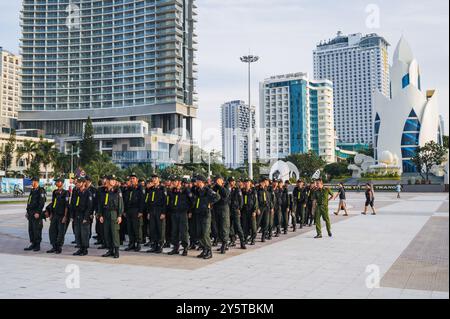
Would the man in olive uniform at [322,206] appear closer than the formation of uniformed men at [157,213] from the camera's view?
No

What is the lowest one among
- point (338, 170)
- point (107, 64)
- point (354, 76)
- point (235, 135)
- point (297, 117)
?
point (338, 170)

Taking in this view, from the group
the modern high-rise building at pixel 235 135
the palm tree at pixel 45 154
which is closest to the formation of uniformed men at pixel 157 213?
the palm tree at pixel 45 154

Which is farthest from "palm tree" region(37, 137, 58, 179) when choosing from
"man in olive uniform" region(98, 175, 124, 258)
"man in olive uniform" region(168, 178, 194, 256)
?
"man in olive uniform" region(168, 178, 194, 256)

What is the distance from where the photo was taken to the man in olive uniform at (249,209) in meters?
10.7

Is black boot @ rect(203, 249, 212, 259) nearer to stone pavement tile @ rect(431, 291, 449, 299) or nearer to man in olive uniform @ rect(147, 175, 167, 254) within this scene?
man in olive uniform @ rect(147, 175, 167, 254)

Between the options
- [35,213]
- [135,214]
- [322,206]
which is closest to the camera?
[35,213]

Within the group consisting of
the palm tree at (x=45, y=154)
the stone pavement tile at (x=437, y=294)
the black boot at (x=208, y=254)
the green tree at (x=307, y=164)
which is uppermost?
the palm tree at (x=45, y=154)

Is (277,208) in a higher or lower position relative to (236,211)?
Answer: lower

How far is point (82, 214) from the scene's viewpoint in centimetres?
962

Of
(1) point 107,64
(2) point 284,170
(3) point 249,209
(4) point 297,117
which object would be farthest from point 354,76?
(3) point 249,209

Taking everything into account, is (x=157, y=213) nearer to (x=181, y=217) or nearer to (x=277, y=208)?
(x=181, y=217)

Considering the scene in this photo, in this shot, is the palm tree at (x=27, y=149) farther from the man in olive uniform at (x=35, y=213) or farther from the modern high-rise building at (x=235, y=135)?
the man in olive uniform at (x=35, y=213)

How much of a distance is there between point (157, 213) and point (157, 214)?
Result: 1.1 inches

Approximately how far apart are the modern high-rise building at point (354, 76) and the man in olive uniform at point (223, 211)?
16371 cm
